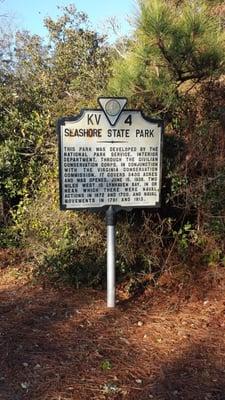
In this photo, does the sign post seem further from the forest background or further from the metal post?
the forest background

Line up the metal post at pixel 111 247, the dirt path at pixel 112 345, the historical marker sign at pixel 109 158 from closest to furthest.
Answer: the dirt path at pixel 112 345, the historical marker sign at pixel 109 158, the metal post at pixel 111 247

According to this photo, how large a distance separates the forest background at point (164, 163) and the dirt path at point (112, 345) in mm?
440

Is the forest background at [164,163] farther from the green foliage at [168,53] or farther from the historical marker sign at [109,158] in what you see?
the historical marker sign at [109,158]

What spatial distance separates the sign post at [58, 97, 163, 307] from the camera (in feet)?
16.8

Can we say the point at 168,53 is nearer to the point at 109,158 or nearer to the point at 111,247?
the point at 109,158

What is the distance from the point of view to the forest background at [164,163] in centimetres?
546

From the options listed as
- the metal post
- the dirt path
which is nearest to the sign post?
the metal post

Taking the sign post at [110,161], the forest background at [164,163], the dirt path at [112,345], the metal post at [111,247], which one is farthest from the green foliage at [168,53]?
the dirt path at [112,345]

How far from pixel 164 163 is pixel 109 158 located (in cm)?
100

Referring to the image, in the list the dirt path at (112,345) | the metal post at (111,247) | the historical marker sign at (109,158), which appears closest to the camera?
the dirt path at (112,345)

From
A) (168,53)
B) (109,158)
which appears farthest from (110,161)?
(168,53)

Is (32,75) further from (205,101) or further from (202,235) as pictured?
(202,235)

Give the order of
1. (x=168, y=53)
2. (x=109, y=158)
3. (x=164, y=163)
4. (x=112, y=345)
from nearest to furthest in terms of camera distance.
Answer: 1. (x=112, y=345)
2. (x=109, y=158)
3. (x=168, y=53)
4. (x=164, y=163)

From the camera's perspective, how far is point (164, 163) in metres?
6.04
